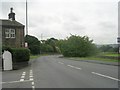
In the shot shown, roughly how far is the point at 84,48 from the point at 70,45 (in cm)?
548

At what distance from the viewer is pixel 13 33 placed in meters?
52.5

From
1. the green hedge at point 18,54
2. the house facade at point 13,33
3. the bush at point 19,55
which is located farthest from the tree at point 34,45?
the green hedge at point 18,54

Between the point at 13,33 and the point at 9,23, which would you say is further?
Answer: the point at 9,23

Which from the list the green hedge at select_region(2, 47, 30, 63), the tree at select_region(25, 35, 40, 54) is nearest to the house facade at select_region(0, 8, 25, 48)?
the green hedge at select_region(2, 47, 30, 63)

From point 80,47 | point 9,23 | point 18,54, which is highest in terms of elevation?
point 9,23

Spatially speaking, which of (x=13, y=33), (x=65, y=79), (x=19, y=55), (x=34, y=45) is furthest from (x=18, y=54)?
(x=34, y=45)

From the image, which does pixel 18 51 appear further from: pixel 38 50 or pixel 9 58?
pixel 38 50

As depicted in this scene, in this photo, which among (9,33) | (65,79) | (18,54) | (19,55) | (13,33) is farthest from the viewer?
(13,33)

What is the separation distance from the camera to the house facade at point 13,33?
51.0 m

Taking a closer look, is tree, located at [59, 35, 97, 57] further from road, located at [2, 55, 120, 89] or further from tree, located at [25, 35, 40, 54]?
road, located at [2, 55, 120, 89]

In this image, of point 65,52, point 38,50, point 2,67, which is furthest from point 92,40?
point 2,67

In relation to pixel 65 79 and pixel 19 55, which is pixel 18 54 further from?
pixel 65 79

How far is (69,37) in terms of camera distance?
3393 inches

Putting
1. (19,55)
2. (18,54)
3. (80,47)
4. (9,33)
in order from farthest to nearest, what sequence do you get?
1. (80,47)
2. (9,33)
3. (19,55)
4. (18,54)
